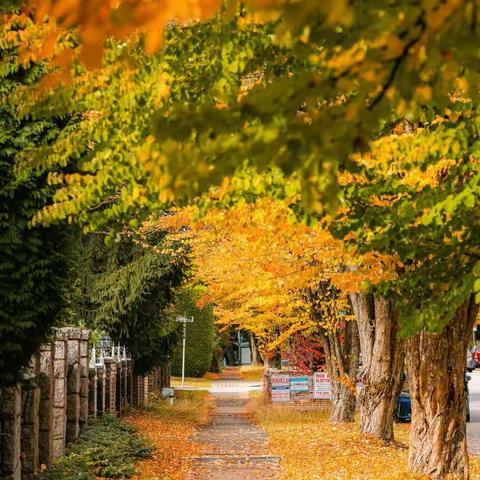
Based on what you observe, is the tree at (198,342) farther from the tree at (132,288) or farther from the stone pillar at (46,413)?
the stone pillar at (46,413)

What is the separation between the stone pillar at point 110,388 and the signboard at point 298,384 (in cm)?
985

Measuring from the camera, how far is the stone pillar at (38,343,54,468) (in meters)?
14.1

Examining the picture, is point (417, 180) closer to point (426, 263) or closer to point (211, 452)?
point (426, 263)

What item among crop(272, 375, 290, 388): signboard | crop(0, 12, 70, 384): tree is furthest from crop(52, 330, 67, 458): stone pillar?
crop(272, 375, 290, 388): signboard

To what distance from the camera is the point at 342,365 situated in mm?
26297

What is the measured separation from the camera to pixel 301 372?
34.2m

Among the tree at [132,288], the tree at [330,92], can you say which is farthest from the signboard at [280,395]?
the tree at [330,92]

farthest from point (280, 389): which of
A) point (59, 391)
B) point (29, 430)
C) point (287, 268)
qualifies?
point (29, 430)

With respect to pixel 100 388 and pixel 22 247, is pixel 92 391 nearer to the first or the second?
pixel 100 388

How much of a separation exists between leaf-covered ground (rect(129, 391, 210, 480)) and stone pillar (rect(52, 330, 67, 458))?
4.52 feet

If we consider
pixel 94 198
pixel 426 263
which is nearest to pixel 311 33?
pixel 426 263

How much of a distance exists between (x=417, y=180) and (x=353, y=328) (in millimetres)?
18414

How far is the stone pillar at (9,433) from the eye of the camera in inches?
455

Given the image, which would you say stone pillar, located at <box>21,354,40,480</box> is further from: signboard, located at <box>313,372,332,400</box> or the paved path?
signboard, located at <box>313,372,332,400</box>
